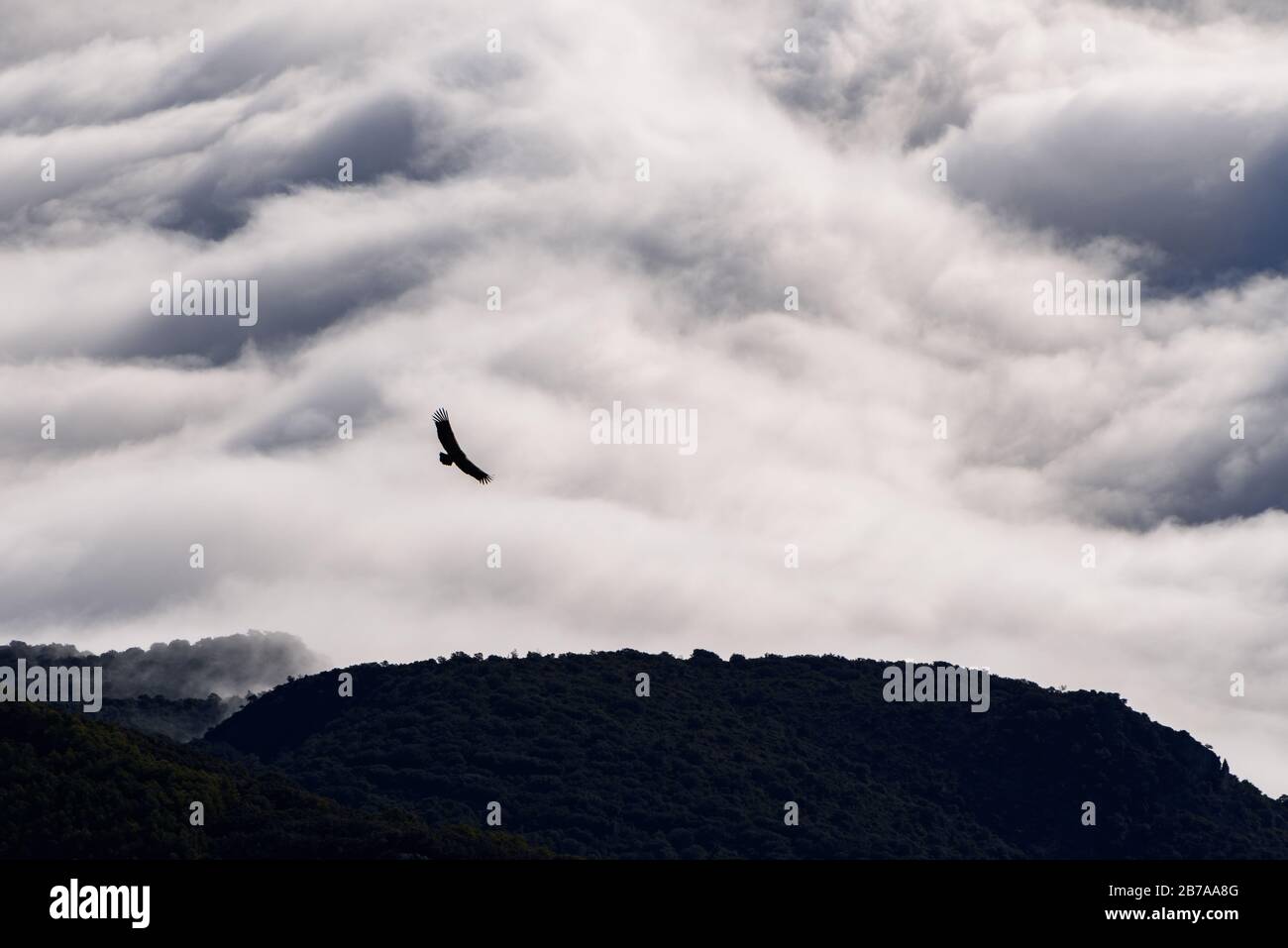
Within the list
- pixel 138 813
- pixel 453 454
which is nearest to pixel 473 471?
pixel 453 454

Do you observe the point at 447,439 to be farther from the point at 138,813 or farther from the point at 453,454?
the point at 138,813

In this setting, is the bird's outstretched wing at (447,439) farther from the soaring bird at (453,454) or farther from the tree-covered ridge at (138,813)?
the tree-covered ridge at (138,813)

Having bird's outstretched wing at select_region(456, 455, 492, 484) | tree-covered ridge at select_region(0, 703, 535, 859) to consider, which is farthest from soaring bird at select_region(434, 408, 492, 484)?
tree-covered ridge at select_region(0, 703, 535, 859)

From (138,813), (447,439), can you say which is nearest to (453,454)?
(447,439)

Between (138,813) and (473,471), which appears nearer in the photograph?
(473,471)

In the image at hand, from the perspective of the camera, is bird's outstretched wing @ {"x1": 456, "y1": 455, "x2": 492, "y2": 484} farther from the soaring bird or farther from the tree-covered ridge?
the tree-covered ridge

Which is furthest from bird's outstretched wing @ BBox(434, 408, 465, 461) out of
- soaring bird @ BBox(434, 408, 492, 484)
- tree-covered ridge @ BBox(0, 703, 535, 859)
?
tree-covered ridge @ BBox(0, 703, 535, 859)

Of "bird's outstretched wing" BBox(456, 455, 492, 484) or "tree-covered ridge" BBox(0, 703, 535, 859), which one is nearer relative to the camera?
"bird's outstretched wing" BBox(456, 455, 492, 484)
